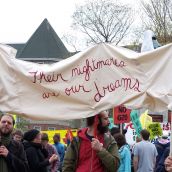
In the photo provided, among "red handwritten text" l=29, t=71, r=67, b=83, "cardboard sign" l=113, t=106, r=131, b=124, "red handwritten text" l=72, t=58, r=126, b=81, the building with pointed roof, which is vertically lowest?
"cardboard sign" l=113, t=106, r=131, b=124

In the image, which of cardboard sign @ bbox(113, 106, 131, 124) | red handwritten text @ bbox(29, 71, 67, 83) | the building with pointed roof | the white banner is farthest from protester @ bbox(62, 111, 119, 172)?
the building with pointed roof

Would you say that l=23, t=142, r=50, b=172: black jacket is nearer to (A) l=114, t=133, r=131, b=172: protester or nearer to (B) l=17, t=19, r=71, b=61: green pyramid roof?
(A) l=114, t=133, r=131, b=172: protester

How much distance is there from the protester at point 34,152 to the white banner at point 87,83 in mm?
3508

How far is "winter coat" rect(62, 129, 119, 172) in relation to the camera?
579 cm

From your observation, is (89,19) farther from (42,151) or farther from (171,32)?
(42,151)

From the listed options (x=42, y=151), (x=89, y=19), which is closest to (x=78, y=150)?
(x=42, y=151)

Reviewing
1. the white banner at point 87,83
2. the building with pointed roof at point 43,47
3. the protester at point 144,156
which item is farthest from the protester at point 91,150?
the building with pointed roof at point 43,47

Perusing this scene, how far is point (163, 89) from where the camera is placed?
5.00 meters

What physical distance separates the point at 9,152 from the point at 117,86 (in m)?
1.83

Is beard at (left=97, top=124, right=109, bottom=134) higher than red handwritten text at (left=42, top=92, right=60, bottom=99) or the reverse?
the reverse

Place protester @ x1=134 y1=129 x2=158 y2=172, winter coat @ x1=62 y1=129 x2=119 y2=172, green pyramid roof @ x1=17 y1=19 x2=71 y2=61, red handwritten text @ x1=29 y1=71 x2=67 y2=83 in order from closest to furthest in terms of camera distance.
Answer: red handwritten text @ x1=29 y1=71 x2=67 y2=83 → winter coat @ x1=62 y1=129 x2=119 y2=172 → protester @ x1=134 y1=129 x2=158 y2=172 → green pyramid roof @ x1=17 y1=19 x2=71 y2=61

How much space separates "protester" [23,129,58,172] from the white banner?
3508mm

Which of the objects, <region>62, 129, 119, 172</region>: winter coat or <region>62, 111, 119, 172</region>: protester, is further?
<region>62, 111, 119, 172</region>: protester

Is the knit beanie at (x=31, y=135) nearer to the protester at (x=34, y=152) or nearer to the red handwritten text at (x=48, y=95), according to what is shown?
the protester at (x=34, y=152)
